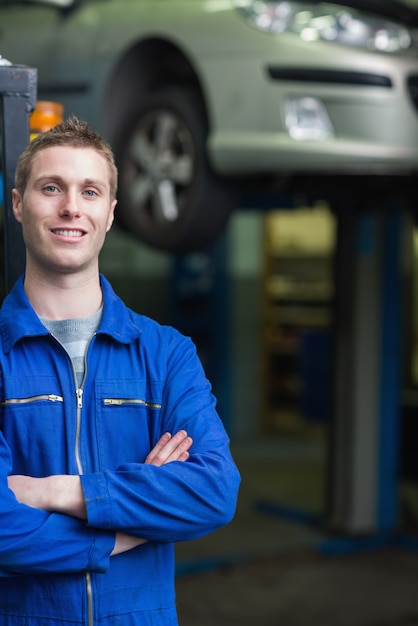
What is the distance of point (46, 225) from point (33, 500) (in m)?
0.47

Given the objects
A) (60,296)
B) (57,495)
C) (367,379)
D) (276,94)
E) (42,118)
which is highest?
(276,94)

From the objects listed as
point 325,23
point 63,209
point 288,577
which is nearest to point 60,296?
point 63,209

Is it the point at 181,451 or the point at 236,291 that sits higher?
the point at 181,451

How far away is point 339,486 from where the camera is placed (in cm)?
644

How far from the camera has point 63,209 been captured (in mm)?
1828

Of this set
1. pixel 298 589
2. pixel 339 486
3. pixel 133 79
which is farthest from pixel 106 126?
pixel 339 486

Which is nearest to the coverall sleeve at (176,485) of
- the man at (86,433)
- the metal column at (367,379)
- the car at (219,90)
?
the man at (86,433)

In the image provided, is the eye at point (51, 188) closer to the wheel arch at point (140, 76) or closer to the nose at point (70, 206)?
the nose at point (70, 206)

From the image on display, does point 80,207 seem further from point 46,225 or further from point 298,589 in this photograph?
point 298,589

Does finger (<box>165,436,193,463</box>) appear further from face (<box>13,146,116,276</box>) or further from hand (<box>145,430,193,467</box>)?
face (<box>13,146,116,276</box>)

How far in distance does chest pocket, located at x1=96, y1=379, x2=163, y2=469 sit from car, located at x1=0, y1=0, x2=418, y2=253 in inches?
86.6

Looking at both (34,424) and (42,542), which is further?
(34,424)

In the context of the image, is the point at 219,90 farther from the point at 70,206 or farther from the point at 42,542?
the point at 42,542

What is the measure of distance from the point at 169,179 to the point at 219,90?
17.5 inches
